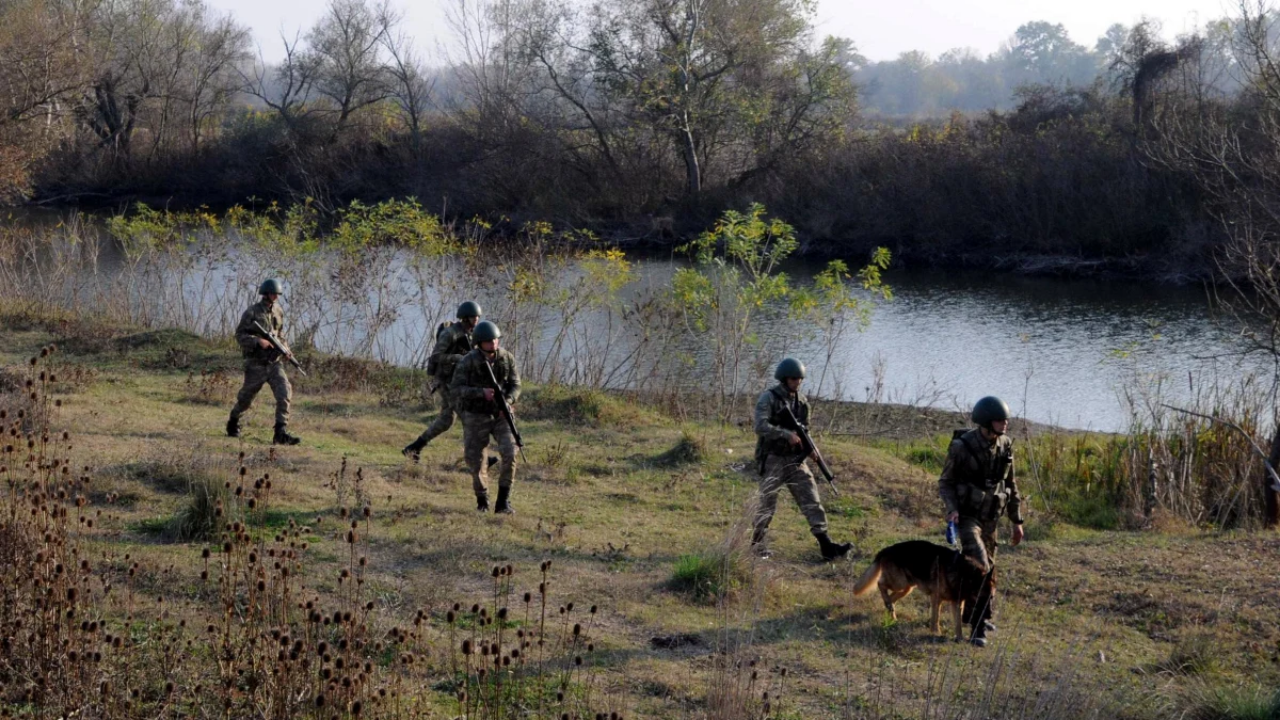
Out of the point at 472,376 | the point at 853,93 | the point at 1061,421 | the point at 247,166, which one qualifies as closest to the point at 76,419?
the point at 472,376

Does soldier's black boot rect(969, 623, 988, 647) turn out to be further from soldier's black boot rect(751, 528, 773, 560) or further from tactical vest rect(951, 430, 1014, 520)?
soldier's black boot rect(751, 528, 773, 560)

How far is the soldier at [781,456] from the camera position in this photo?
10539 mm

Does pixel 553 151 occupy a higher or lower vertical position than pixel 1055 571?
higher

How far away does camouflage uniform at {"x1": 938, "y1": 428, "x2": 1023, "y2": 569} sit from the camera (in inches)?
360

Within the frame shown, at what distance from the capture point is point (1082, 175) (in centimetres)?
4475

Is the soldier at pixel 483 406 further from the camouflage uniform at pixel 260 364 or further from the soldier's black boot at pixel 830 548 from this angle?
the camouflage uniform at pixel 260 364

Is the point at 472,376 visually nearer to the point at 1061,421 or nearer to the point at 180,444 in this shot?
the point at 180,444

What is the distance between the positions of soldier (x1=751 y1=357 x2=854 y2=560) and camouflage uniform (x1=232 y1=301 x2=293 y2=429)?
559 centimetres

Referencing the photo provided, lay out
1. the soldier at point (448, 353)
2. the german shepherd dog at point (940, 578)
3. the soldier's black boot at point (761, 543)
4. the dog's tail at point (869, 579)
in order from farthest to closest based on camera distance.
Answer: the soldier at point (448, 353) → the soldier's black boot at point (761, 543) → the dog's tail at point (869, 579) → the german shepherd dog at point (940, 578)

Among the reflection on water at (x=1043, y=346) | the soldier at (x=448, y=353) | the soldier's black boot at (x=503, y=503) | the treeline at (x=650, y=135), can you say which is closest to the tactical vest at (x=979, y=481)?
the soldier's black boot at (x=503, y=503)

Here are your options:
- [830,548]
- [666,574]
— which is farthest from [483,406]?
[830,548]

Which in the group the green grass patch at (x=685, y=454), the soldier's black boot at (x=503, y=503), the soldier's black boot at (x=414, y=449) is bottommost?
the soldier's black boot at (x=503, y=503)

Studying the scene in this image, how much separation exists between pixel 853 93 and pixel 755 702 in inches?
1939

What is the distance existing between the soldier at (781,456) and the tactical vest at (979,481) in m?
1.63
